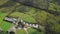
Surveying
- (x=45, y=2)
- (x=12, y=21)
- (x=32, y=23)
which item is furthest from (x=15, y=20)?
(x=45, y=2)

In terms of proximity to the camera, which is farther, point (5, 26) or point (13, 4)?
point (13, 4)

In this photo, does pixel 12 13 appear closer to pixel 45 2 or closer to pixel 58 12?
pixel 45 2

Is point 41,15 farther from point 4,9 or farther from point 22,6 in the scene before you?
point 4,9

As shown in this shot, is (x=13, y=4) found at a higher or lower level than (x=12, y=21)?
higher

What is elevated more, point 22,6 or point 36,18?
point 22,6

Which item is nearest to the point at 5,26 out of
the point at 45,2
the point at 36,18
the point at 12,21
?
the point at 12,21

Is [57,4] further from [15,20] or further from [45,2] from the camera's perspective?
[15,20]

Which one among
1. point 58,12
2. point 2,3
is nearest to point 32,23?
point 58,12
